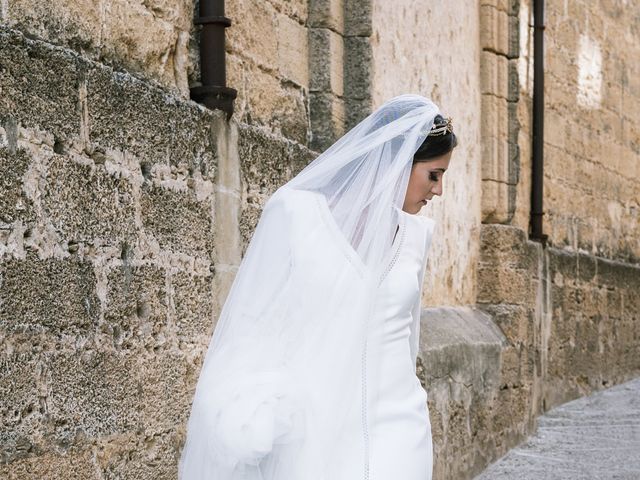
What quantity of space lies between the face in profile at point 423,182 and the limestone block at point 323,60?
254cm

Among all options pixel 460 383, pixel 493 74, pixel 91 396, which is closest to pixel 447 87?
pixel 493 74

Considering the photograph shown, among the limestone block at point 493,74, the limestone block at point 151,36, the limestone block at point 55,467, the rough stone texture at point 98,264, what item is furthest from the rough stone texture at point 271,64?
the limestone block at point 493,74

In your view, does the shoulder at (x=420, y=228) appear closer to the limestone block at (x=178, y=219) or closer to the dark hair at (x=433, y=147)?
the dark hair at (x=433, y=147)

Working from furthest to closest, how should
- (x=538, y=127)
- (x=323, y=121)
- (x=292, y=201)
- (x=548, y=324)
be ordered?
(x=548, y=324) → (x=538, y=127) → (x=323, y=121) → (x=292, y=201)

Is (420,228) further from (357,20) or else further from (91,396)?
(357,20)

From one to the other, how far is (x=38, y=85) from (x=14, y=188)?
0.31 meters

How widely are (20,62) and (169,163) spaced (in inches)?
37.5

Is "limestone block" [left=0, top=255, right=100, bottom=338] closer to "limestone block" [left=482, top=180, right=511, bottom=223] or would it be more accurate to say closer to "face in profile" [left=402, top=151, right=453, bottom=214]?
"face in profile" [left=402, top=151, right=453, bottom=214]

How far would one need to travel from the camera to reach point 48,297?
3.49 meters

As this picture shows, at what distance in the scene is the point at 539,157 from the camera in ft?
30.7

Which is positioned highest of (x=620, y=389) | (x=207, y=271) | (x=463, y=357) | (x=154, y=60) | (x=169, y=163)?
(x=154, y=60)

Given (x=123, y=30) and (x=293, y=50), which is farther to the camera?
(x=293, y=50)

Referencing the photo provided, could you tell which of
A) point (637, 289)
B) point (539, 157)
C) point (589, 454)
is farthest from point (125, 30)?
point (637, 289)

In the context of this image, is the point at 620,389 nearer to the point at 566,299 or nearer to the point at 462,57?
the point at 566,299
